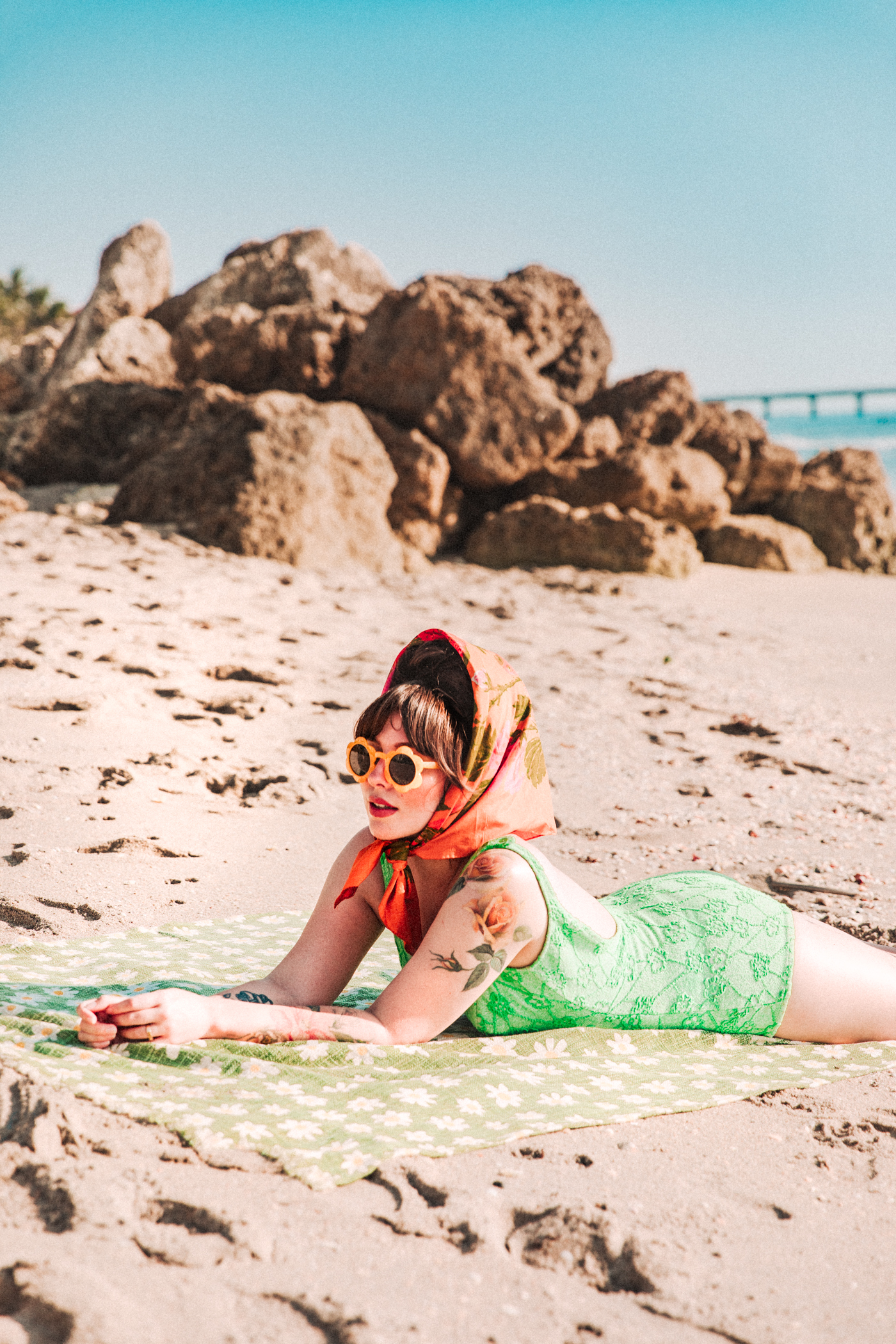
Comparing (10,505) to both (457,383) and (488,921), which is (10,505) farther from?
(488,921)

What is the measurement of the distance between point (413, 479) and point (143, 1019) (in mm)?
7889

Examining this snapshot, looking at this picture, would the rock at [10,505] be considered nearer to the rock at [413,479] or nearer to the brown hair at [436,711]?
A: the rock at [413,479]

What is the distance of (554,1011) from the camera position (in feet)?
7.23

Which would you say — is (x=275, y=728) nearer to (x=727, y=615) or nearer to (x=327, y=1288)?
(x=327, y=1288)

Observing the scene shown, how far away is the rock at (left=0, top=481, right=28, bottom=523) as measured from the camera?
27.3ft

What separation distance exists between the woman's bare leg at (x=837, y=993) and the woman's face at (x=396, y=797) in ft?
2.97

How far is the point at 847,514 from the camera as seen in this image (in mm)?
10758

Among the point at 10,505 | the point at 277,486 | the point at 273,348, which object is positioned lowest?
the point at 10,505

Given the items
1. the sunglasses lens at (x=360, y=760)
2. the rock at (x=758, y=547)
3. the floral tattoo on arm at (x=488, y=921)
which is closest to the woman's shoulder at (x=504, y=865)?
the floral tattoo on arm at (x=488, y=921)

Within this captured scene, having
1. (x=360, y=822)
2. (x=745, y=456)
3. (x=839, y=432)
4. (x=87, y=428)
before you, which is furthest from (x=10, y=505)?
(x=839, y=432)

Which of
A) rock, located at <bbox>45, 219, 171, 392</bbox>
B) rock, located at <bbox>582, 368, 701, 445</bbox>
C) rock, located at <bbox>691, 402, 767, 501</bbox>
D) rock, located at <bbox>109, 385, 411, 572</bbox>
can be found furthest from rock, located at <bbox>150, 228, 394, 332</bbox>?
rock, located at <bbox>691, 402, 767, 501</bbox>

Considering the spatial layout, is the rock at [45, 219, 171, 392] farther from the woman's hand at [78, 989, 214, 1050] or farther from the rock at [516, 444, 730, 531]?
the woman's hand at [78, 989, 214, 1050]

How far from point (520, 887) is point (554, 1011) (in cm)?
37

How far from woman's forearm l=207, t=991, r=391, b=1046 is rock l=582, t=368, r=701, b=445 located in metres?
9.06
